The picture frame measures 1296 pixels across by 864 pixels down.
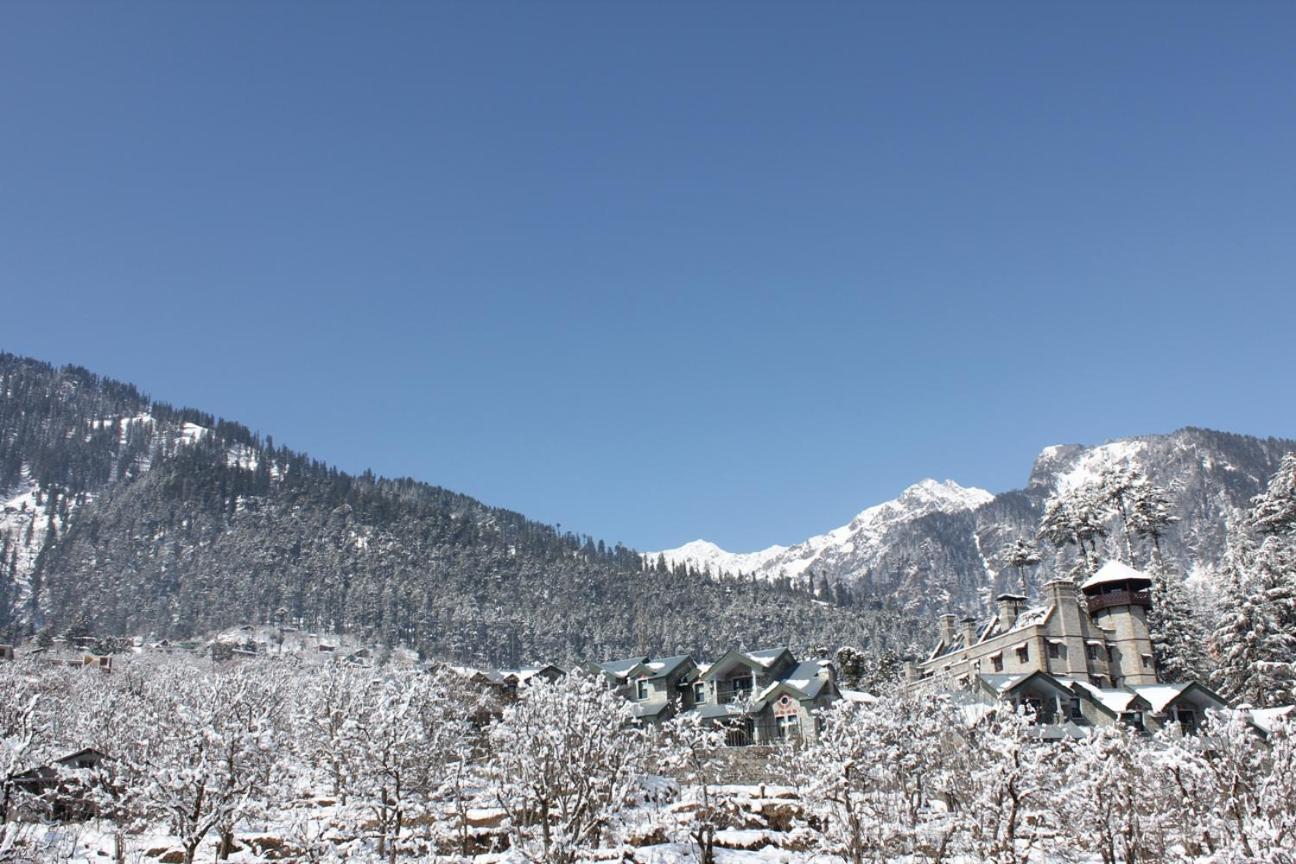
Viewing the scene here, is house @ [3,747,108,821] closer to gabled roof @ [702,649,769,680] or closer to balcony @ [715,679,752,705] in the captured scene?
gabled roof @ [702,649,769,680]

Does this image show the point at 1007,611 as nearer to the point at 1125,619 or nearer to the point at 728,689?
the point at 1125,619

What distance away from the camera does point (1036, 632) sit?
3012 inches

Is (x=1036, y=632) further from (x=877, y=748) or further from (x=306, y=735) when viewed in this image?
(x=306, y=735)

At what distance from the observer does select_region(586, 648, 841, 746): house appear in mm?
75188

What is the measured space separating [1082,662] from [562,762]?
195ft

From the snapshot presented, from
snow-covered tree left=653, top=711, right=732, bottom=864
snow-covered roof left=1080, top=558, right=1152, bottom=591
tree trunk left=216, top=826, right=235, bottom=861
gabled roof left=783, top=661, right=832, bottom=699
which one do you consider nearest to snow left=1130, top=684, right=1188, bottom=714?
snow-covered roof left=1080, top=558, right=1152, bottom=591

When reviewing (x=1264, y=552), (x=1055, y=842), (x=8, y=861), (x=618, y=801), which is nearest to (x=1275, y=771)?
(x=1055, y=842)

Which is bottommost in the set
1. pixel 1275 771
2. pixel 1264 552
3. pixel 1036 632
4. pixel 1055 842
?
pixel 1055 842

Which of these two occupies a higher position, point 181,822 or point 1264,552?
point 1264,552

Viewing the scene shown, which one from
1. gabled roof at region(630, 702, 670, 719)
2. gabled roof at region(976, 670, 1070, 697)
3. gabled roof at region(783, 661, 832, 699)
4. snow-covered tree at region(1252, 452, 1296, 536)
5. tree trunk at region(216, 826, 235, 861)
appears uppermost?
snow-covered tree at region(1252, 452, 1296, 536)

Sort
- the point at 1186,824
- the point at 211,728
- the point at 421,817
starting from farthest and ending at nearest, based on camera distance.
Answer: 1. the point at 421,817
2. the point at 211,728
3. the point at 1186,824

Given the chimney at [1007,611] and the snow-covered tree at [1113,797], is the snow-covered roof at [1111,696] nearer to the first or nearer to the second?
the chimney at [1007,611]

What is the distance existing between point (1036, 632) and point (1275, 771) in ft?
182

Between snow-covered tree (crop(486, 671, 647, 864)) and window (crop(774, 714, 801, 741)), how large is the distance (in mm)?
40561
